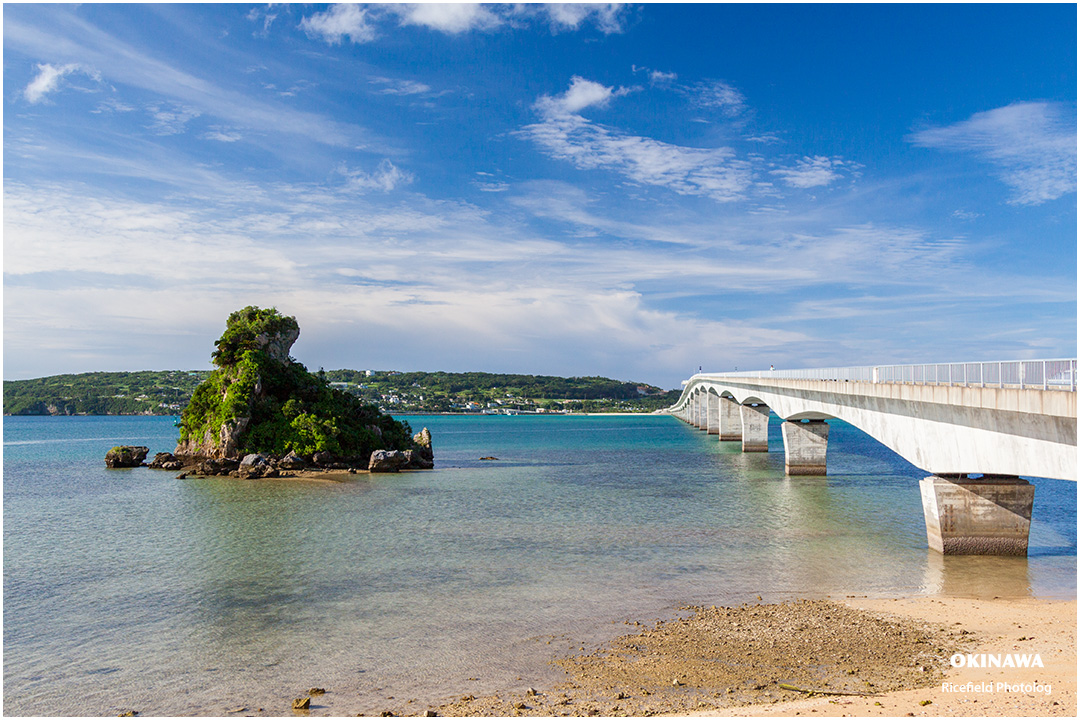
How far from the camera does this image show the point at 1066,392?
1522cm

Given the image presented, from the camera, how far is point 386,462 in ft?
171

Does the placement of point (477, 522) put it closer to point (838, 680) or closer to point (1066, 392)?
point (838, 680)

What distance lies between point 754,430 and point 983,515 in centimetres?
4824

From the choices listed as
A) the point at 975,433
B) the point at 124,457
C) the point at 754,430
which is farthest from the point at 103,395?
the point at 975,433

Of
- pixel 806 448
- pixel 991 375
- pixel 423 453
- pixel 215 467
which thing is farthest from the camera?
pixel 423 453

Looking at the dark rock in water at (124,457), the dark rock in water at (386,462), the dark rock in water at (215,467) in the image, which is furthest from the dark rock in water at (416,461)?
the dark rock in water at (124,457)

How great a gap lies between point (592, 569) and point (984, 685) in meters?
11.4

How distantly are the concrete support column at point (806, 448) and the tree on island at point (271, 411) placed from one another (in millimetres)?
31079

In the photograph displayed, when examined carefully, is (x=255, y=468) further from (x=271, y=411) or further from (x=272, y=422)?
(x=271, y=411)

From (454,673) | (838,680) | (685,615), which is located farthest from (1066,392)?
(454,673)

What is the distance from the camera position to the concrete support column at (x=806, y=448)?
4775 centimetres

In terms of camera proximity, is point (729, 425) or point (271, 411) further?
point (729, 425)

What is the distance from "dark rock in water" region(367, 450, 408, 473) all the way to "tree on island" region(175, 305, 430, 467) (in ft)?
7.28

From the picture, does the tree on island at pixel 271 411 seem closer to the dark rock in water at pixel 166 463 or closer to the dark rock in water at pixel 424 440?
the dark rock in water at pixel 424 440
